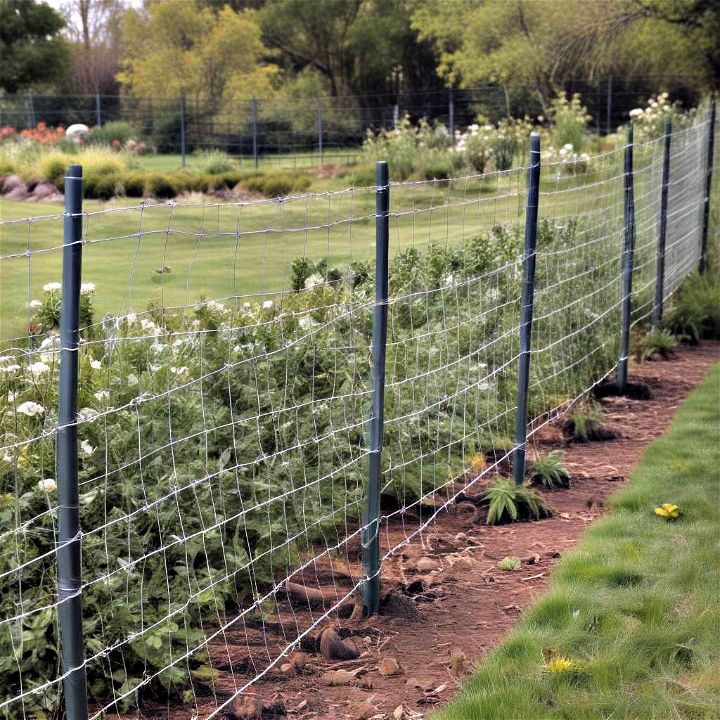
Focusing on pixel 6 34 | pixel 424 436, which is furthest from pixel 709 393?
pixel 6 34

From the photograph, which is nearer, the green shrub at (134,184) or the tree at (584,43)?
the green shrub at (134,184)

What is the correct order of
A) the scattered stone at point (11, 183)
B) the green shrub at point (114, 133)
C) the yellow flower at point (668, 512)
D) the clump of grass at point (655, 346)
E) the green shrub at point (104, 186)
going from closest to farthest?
the yellow flower at point (668, 512), the clump of grass at point (655, 346), the green shrub at point (104, 186), the scattered stone at point (11, 183), the green shrub at point (114, 133)

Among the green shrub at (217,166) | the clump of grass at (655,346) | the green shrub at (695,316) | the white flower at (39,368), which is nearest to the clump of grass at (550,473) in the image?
the white flower at (39,368)

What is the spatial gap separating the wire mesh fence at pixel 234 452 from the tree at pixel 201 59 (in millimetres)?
33217

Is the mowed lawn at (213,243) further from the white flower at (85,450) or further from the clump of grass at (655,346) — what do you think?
the white flower at (85,450)

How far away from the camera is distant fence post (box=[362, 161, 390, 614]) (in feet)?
12.9

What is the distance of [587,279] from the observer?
7352 millimetres

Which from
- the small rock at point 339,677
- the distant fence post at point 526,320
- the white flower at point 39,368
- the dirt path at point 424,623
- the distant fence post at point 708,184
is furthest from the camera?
the distant fence post at point 708,184

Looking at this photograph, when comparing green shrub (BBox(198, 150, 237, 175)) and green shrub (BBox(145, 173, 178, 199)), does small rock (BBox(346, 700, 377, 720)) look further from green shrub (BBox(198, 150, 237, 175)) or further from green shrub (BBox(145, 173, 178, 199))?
green shrub (BBox(198, 150, 237, 175))

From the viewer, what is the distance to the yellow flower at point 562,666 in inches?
140

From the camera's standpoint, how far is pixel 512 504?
5117 millimetres

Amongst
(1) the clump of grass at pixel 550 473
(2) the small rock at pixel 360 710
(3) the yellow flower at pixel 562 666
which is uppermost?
(1) the clump of grass at pixel 550 473

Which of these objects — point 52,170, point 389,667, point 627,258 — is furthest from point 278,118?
point 389,667

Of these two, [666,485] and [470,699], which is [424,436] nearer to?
[666,485]
